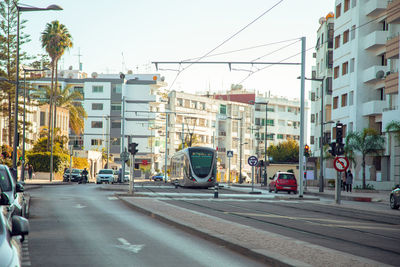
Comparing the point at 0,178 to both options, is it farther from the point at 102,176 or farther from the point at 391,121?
the point at 102,176

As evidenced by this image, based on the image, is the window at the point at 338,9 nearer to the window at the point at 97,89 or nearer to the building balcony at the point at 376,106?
the building balcony at the point at 376,106

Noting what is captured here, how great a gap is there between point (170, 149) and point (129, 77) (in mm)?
16977

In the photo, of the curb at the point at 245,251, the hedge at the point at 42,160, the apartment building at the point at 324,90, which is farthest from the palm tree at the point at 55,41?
the curb at the point at 245,251

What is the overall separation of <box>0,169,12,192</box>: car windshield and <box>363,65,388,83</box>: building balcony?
4920 centimetres

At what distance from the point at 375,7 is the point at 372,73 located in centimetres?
579

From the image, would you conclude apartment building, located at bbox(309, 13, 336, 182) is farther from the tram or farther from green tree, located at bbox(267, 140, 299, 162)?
green tree, located at bbox(267, 140, 299, 162)

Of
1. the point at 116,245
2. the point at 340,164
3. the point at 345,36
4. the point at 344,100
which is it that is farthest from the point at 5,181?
the point at 345,36

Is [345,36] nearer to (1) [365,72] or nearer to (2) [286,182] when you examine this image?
(1) [365,72]

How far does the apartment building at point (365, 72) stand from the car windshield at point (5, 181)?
4213cm

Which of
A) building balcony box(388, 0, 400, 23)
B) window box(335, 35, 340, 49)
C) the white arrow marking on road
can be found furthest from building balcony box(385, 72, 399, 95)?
the white arrow marking on road

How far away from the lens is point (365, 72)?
62.7 metres

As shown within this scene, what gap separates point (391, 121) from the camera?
48281 millimetres

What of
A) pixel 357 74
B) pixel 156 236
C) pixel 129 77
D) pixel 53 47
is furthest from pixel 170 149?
pixel 156 236

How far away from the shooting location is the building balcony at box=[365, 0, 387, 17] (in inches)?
2334
